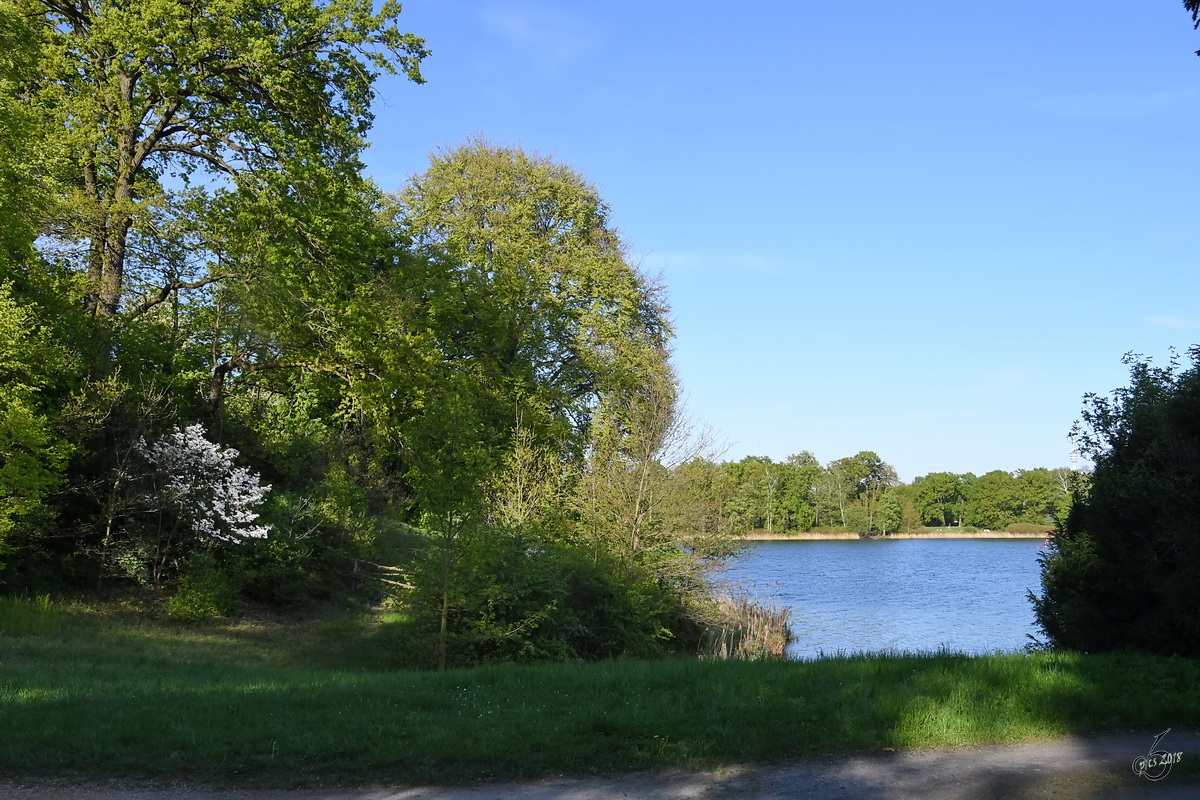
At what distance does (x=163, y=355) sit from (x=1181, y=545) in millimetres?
20480

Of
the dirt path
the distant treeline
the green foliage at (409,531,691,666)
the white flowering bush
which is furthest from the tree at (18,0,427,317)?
the distant treeline

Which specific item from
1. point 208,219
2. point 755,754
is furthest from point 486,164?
point 755,754

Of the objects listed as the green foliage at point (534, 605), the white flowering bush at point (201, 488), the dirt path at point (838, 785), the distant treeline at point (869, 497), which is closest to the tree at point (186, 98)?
the white flowering bush at point (201, 488)

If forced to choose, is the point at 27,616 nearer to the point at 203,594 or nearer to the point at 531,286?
the point at 203,594

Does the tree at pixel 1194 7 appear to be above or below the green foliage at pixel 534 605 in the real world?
above

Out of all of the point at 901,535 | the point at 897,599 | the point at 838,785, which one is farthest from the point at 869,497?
the point at 838,785

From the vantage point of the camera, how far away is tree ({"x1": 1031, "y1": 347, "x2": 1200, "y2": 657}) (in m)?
11.8

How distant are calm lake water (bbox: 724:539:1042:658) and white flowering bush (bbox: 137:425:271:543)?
37.4ft

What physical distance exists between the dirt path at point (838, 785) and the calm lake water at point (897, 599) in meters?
5.46

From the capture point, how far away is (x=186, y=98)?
2194 centimetres

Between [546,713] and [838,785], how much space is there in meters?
2.68

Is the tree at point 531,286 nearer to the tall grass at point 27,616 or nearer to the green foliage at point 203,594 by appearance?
the green foliage at point 203,594

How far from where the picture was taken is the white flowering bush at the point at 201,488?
17.8 metres

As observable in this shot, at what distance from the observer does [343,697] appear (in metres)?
8.77
